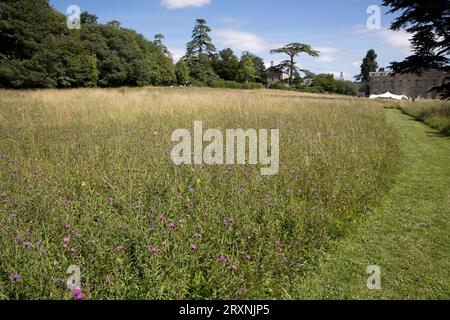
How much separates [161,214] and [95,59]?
135 ft

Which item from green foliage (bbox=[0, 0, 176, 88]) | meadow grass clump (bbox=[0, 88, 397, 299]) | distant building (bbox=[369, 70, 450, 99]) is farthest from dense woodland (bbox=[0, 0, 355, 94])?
meadow grass clump (bbox=[0, 88, 397, 299])

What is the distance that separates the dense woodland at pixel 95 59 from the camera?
23.8m

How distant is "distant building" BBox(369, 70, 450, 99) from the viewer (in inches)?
2921

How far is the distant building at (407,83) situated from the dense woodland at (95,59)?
1712 centimetres

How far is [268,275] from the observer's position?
2.81 m

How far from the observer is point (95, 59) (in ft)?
128

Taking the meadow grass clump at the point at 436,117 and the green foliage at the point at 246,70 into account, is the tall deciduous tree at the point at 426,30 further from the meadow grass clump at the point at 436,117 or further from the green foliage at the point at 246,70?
the green foliage at the point at 246,70

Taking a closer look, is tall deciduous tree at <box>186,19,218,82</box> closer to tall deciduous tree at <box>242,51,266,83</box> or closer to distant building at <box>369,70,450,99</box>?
tall deciduous tree at <box>242,51,266,83</box>

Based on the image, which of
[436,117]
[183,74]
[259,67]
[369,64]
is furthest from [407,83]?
[436,117]

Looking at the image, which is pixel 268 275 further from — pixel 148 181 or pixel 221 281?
pixel 148 181

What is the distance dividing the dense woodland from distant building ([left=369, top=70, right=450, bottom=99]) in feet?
56.2

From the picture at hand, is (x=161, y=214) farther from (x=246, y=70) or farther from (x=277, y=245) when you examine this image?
(x=246, y=70)

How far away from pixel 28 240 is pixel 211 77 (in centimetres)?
5482
